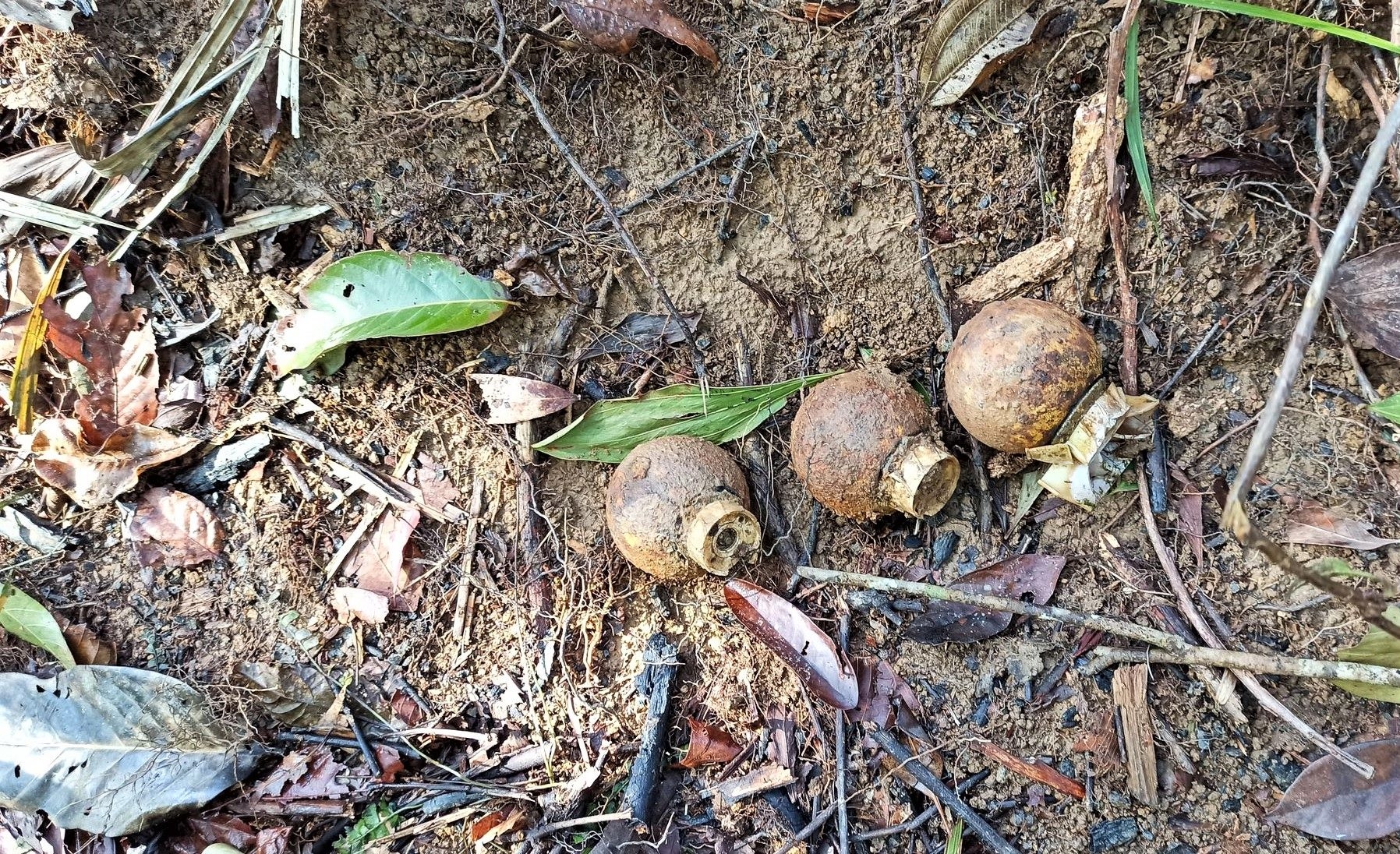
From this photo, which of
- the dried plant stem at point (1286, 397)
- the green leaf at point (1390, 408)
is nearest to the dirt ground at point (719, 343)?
the green leaf at point (1390, 408)

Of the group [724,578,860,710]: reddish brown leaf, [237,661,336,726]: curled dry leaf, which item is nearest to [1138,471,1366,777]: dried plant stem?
[724,578,860,710]: reddish brown leaf

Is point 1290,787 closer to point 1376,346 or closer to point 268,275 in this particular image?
point 1376,346

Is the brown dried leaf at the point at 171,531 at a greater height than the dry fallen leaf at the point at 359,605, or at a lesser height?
greater

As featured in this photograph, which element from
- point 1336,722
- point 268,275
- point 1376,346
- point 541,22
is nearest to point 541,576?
point 268,275

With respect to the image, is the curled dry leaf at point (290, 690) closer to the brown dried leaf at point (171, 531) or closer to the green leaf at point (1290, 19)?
the brown dried leaf at point (171, 531)

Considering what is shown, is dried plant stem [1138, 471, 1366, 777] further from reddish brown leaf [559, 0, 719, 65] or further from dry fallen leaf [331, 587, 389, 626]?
dry fallen leaf [331, 587, 389, 626]
